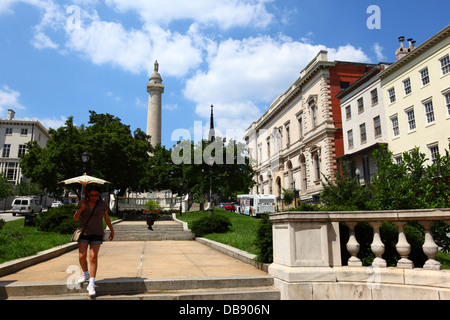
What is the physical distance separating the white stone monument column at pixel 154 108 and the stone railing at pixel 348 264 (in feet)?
199

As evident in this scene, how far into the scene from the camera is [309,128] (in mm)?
46250

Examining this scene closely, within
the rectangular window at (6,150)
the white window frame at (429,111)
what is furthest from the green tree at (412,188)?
the rectangular window at (6,150)

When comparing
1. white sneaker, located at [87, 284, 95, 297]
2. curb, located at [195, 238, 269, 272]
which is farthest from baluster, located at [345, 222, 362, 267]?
white sneaker, located at [87, 284, 95, 297]

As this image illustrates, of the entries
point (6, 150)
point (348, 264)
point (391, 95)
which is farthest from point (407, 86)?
point (6, 150)

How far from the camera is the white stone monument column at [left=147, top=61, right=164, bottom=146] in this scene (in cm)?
6600

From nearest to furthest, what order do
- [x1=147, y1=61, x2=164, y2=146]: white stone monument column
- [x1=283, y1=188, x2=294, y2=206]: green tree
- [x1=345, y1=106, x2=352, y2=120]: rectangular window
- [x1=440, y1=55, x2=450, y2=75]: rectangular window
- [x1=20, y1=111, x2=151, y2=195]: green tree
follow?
[x1=440, y1=55, x2=450, y2=75]: rectangular window
[x1=20, y1=111, x2=151, y2=195]: green tree
[x1=345, y1=106, x2=352, y2=120]: rectangular window
[x1=283, y1=188, x2=294, y2=206]: green tree
[x1=147, y1=61, x2=164, y2=146]: white stone monument column

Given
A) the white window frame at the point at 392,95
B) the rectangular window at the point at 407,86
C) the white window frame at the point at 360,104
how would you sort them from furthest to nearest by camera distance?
the white window frame at the point at 360,104
the white window frame at the point at 392,95
the rectangular window at the point at 407,86

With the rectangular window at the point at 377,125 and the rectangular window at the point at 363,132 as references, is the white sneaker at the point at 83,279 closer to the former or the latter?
the rectangular window at the point at 377,125

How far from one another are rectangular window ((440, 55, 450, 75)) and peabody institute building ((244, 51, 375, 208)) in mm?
15693

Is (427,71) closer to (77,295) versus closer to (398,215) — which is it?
(398,215)

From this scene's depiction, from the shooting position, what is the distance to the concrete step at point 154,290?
564 cm

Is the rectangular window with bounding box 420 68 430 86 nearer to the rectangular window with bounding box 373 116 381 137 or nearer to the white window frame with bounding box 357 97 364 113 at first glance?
the rectangular window with bounding box 373 116 381 137

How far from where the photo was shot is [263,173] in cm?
6525

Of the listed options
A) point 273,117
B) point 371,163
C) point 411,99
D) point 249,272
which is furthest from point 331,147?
point 249,272
